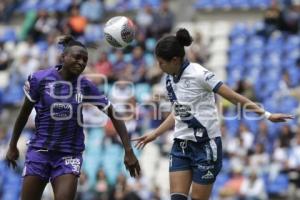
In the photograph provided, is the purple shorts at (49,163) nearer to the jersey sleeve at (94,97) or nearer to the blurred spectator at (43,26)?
the jersey sleeve at (94,97)

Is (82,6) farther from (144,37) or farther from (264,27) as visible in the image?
(264,27)

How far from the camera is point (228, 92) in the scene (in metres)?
8.30

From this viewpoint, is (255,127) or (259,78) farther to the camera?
(259,78)

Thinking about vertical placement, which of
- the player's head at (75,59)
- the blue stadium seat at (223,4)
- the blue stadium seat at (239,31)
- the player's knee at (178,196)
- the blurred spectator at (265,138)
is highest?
the player's head at (75,59)

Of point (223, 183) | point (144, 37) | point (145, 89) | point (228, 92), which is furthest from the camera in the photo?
point (144, 37)

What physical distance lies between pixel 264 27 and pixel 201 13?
257 cm

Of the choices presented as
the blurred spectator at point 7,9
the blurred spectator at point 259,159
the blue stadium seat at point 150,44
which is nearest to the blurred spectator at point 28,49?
the blurred spectator at point 7,9

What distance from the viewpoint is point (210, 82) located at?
27.7 ft

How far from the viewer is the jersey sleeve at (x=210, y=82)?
8.38m

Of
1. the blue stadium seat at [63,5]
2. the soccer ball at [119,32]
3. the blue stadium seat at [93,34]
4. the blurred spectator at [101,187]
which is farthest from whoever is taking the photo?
the blue stadium seat at [63,5]

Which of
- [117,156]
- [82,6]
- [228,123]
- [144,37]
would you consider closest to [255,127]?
[228,123]

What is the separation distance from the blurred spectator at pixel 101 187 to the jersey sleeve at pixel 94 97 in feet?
23.8

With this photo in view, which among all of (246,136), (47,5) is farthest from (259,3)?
(47,5)

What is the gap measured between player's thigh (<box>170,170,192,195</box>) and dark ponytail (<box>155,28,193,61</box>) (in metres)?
1.25
